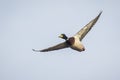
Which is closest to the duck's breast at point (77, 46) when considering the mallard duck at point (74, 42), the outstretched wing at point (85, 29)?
the mallard duck at point (74, 42)

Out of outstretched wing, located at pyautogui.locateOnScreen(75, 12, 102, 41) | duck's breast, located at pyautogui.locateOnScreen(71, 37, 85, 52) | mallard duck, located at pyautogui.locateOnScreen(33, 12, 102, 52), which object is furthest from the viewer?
outstretched wing, located at pyautogui.locateOnScreen(75, 12, 102, 41)

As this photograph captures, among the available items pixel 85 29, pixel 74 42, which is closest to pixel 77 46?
pixel 74 42

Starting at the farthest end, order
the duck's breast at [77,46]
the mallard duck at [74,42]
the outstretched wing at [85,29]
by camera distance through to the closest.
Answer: the outstretched wing at [85,29]
the duck's breast at [77,46]
the mallard duck at [74,42]

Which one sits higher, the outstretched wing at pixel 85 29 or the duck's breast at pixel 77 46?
the outstretched wing at pixel 85 29

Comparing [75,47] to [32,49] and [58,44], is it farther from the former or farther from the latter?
[32,49]

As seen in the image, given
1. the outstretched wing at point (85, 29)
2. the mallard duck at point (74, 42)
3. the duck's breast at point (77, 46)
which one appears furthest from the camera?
the outstretched wing at point (85, 29)

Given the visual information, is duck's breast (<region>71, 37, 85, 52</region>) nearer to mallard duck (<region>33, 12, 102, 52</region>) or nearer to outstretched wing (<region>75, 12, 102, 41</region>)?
mallard duck (<region>33, 12, 102, 52</region>)

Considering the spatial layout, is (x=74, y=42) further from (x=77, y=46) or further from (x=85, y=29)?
(x=85, y=29)

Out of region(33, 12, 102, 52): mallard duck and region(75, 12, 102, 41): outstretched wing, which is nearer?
region(33, 12, 102, 52): mallard duck

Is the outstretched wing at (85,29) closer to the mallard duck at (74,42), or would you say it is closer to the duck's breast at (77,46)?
the mallard duck at (74,42)

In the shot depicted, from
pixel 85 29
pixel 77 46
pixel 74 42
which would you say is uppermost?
pixel 85 29

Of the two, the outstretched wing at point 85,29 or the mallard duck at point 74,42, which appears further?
the outstretched wing at point 85,29

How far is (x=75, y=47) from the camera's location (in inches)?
2371

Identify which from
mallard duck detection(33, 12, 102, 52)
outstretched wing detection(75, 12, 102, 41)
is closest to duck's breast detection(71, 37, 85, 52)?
mallard duck detection(33, 12, 102, 52)
